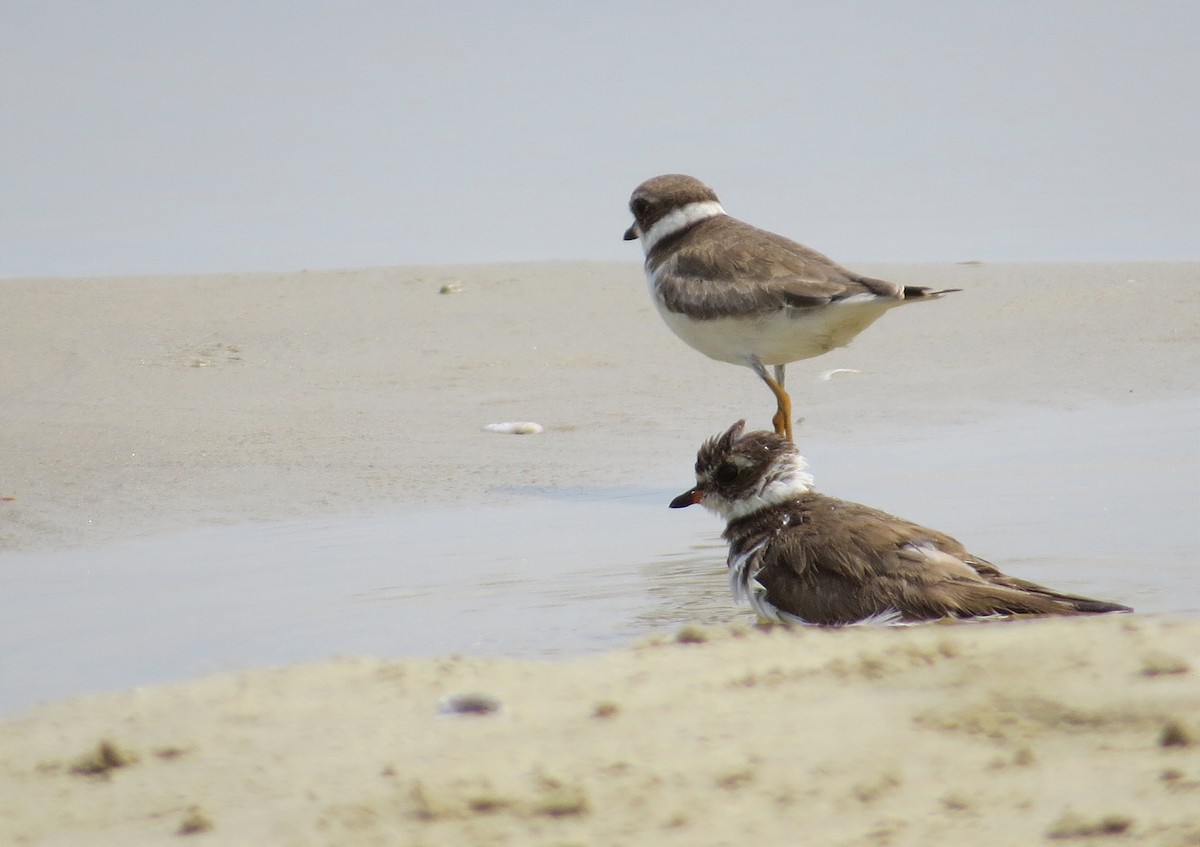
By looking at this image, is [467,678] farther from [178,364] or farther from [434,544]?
[178,364]

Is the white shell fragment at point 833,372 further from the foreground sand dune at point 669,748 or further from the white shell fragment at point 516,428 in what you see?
the foreground sand dune at point 669,748

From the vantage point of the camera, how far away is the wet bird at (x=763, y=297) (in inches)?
316

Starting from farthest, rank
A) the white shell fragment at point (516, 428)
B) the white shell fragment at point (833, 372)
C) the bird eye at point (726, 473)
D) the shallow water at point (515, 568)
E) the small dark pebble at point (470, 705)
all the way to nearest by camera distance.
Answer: the white shell fragment at point (833, 372), the white shell fragment at point (516, 428), the bird eye at point (726, 473), the shallow water at point (515, 568), the small dark pebble at point (470, 705)

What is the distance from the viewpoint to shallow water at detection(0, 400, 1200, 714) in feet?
15.9

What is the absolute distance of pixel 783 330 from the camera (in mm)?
8227

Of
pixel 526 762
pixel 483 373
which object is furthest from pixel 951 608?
pixel 483 373

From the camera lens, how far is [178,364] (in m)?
11.1

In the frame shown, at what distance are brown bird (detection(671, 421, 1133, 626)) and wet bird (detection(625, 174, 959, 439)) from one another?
8.48 ft

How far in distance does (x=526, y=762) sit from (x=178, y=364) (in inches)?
345

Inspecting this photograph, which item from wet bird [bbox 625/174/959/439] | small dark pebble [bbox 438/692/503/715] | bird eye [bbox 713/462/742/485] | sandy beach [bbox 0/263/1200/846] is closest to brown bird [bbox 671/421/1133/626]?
bird eye [bbox 713/462/742/485]

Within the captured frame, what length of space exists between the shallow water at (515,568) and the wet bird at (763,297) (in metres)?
0.73

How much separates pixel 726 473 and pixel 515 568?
0.98 meters

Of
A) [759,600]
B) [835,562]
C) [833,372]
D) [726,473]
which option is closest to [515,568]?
[726,473]

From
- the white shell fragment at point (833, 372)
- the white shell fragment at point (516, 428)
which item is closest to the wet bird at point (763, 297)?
the white shell fragment at point (516, 428)
